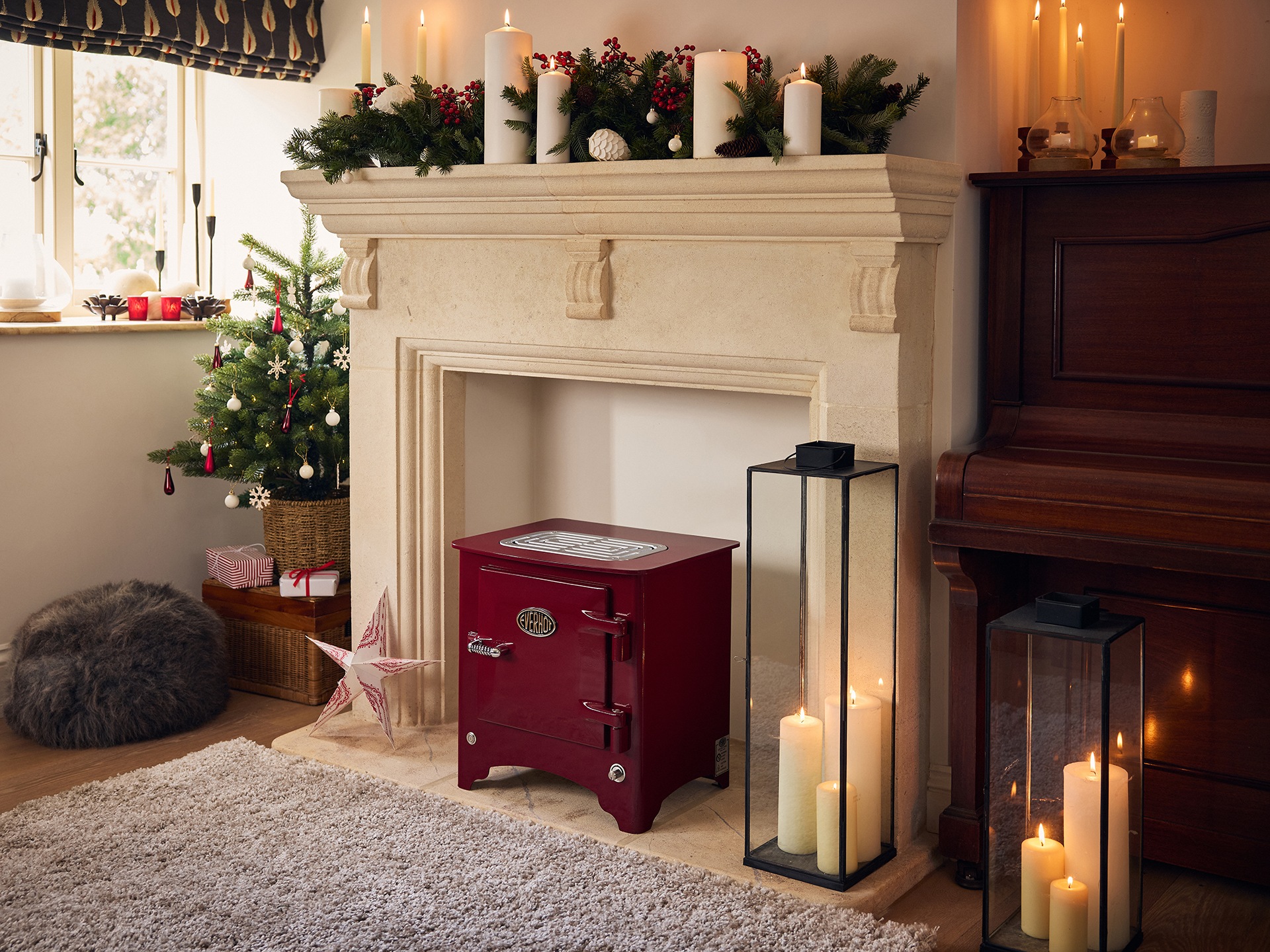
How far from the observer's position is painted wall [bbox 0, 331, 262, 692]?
141 inches

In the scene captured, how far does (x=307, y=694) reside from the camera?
3613mm

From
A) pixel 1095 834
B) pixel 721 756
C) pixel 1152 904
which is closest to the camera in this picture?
pixel 1095 834

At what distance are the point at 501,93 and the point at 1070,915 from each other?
2.02m

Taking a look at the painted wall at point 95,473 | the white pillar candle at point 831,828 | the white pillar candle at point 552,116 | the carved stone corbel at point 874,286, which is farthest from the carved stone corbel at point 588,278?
the painted wall at point 95,473

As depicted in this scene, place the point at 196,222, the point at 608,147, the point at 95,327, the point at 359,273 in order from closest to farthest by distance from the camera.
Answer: the point at 608,147, the point at 359,273, the point at 95,327, the point at 196,222

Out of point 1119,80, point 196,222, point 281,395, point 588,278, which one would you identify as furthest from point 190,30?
point 1119,80

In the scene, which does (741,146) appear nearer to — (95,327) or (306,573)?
(306,573)

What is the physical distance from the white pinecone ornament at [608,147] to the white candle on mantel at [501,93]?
229 millimetres

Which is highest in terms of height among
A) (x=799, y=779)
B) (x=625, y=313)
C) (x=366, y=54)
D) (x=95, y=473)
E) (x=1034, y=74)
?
(x=366, y=54)

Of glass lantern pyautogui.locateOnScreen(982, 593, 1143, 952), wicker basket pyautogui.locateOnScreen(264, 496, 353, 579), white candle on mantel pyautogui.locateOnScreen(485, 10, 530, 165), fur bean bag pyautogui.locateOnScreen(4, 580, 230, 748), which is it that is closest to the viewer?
glass lantern pyautogui.locateOnScreen(982, 593, 1143, 952)

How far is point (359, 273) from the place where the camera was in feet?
10.7

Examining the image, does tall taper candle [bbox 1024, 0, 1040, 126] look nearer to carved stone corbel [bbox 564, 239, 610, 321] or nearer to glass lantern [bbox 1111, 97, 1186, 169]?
glass lantern [bbox 1111, 97, 1186, 169]

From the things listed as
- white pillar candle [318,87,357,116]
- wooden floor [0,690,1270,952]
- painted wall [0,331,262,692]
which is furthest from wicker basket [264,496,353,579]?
white pillar candle [318,87,357,116]

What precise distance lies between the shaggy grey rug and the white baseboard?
45 centimetres
